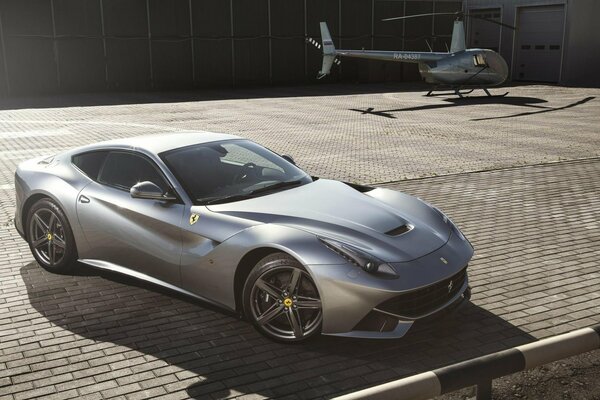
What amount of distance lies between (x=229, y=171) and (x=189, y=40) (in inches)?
1258

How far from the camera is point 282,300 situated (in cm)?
530

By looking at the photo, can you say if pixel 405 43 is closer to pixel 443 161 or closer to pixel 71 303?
pixel 443 161

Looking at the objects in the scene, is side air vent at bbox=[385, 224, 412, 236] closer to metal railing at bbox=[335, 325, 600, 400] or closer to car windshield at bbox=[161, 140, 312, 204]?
car windshield at bbox=[161, 140, 312, 204]

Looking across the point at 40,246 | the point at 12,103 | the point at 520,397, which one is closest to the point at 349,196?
the point at 520,397

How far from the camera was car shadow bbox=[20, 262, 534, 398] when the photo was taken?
192 inches

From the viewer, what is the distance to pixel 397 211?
6.04 metres

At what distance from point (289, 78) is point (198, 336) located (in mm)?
35321

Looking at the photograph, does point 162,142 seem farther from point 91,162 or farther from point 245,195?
point 245,195

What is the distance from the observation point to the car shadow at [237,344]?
4.88 meters

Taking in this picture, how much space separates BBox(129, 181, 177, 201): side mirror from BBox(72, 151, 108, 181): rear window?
942 millimetres

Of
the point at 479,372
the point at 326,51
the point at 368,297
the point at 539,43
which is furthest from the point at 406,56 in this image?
the point at 479,372

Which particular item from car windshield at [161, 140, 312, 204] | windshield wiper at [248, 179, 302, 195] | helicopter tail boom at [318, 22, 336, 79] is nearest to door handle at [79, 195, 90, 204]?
car windshield at [161, 140, 312, 204]

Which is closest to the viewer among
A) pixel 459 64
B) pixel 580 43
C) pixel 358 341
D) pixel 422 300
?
pixel 422 300

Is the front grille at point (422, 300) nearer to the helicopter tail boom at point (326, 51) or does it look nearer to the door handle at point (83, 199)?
the door handle at point (83, 199)
